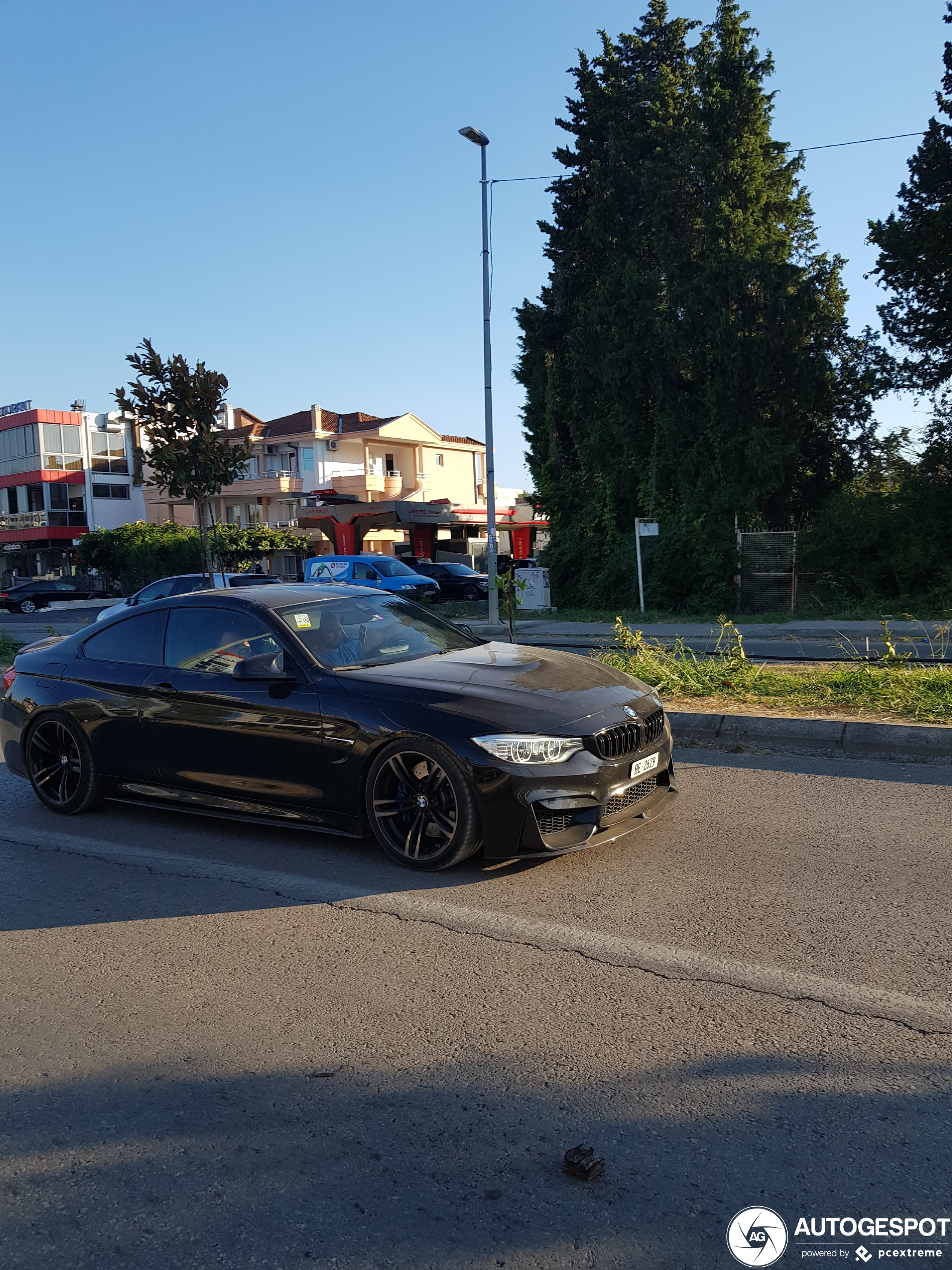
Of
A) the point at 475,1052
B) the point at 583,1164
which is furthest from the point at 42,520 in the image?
the point at 583,1164

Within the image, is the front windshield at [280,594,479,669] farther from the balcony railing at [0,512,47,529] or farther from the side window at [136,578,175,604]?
the balcony railing at [0,512,47,529]

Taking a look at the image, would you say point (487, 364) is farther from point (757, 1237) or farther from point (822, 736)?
point (757, 1237)

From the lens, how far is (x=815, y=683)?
912 cm

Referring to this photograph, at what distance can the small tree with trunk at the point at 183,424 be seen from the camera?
1911 cm

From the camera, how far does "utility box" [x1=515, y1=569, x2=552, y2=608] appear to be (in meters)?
27.0

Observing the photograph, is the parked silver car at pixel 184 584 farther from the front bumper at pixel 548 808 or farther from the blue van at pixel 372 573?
the front bumper at pixel 548 808

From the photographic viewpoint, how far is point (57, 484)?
6388cm

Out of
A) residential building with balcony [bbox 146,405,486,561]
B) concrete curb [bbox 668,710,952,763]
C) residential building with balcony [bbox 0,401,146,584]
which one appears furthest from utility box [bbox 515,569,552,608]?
residential building with balcony [bbox 0,401,146,584]

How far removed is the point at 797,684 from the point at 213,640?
18.0ft

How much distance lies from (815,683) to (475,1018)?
6.45 metres

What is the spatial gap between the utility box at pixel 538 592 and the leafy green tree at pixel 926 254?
33.8ft

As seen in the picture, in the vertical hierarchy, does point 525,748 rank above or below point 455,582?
above

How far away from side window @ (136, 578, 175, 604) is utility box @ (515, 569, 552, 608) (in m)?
10.6

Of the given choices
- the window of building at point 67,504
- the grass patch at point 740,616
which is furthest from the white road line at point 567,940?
the window of building at point 67,504
